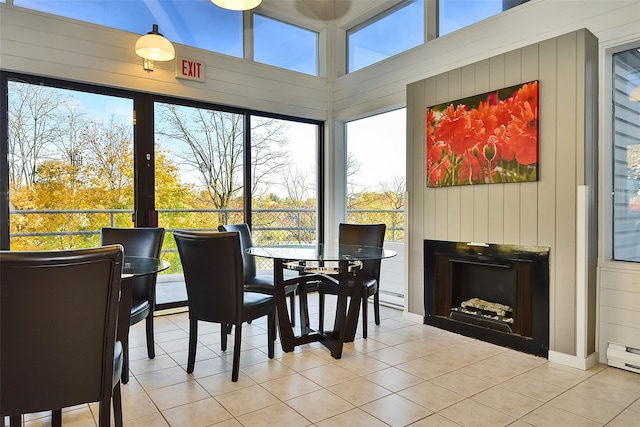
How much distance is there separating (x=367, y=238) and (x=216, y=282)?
1.80 meters

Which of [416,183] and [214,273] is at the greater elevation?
[416,183]

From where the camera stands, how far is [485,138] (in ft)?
11.1

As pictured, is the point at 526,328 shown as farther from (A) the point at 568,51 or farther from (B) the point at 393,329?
(A) the point at 568,51

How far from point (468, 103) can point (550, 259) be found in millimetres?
1450

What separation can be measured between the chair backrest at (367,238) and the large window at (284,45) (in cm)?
229

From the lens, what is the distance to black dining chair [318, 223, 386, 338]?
11.6ft

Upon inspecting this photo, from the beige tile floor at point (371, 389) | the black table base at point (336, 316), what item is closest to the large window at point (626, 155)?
the beige tile floor at point (371, 389)

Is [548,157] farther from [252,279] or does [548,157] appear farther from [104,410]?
[104,410]

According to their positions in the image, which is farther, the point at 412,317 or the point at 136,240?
the point at 412,317

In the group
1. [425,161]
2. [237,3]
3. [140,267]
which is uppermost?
[237,3]

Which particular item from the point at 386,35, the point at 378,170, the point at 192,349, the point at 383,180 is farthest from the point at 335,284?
the point at 386,35

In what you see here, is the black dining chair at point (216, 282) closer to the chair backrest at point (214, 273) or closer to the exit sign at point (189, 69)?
the chair backrest at point (214, 273)

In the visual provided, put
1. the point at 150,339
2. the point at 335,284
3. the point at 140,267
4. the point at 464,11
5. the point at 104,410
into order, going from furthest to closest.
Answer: the point at 464,11 → the point at 335,284 → the point at 150,339 → the point at 140,267 → the point at 104,410

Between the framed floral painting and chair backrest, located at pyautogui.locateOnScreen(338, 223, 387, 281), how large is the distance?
26.9 inches
